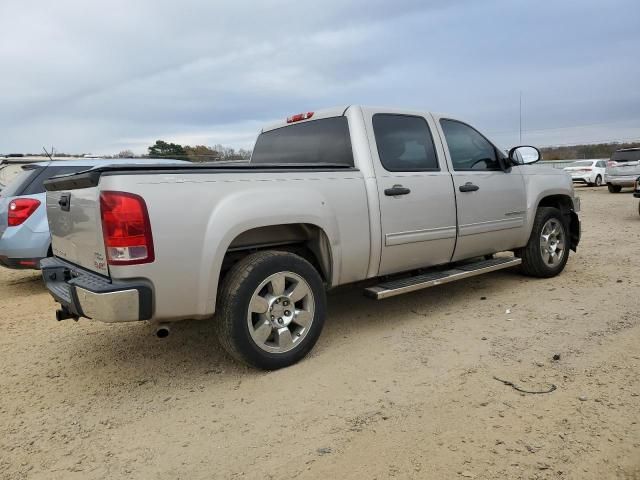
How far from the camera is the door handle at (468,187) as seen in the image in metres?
4.84

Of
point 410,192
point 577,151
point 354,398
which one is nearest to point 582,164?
point 577,151

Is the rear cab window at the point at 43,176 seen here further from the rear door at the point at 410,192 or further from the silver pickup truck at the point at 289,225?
the rear door at the point at 410,192

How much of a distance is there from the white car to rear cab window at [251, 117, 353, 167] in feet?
74.4

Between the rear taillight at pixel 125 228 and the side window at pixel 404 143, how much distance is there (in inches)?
83.8

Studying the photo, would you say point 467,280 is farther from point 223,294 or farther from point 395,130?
point 223,294

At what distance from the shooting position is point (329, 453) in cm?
262

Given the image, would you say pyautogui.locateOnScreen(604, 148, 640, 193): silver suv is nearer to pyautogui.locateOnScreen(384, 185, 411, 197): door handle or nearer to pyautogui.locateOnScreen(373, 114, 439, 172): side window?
pyautogui.locateOnScreen(373, 114, 439, 172): side window

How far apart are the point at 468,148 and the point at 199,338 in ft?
10.8

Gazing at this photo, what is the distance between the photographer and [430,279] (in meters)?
Result: 4.54

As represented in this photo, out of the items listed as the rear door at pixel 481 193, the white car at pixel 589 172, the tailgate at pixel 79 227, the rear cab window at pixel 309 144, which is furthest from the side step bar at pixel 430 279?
the white car at pixel 589 172

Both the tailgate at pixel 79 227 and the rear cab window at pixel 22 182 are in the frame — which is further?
the rear cab window at pixel 22 182

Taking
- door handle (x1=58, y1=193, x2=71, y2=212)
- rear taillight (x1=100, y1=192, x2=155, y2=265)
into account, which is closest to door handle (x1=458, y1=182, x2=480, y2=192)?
rear taillight (x1=100, y1=192, x2=155, y2=265)

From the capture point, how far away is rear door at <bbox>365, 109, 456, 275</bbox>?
4.26 metres

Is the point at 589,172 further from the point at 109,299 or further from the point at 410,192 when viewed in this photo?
the point at 109,299
